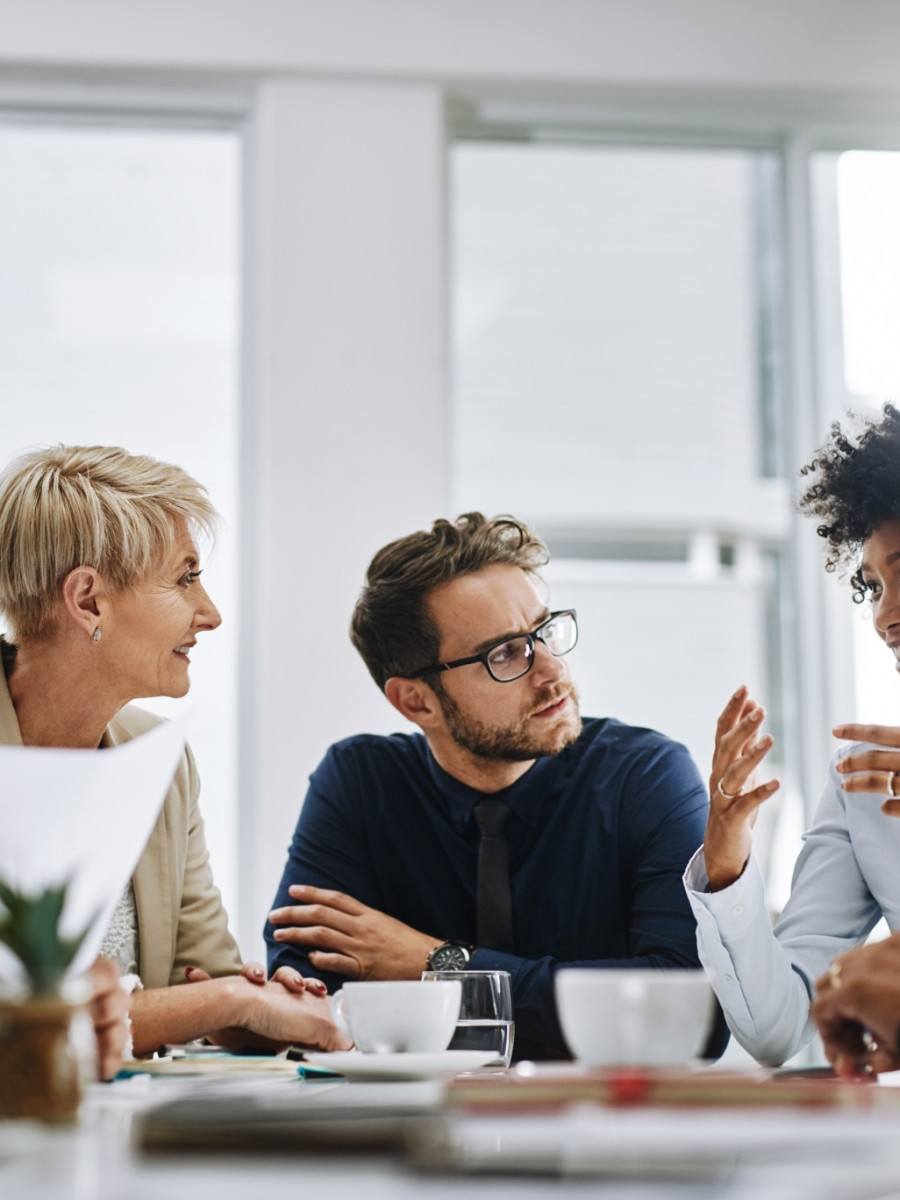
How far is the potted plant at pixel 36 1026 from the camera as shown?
2.69 ft

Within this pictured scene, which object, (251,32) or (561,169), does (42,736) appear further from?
(561,169)

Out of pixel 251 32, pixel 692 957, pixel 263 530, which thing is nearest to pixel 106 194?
pixel 251 32

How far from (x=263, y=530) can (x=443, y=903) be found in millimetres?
1216

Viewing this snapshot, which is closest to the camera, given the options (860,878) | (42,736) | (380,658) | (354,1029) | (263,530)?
(354,1029)

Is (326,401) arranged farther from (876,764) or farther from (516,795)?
(876,764)

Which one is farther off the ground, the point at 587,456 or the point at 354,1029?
the point at 587,456

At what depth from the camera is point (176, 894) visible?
2.11m

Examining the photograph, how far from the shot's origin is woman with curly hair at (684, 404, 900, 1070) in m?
1.60

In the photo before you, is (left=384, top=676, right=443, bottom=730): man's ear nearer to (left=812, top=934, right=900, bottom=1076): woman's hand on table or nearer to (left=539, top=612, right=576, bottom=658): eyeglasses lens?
(left=539, top=612, right=576, bottom=658): eyeglasses lens

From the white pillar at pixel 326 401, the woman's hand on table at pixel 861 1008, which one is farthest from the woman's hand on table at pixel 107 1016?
the white pillar at pixel 326 401

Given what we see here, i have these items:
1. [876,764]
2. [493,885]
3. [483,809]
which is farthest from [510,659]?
[876,764]

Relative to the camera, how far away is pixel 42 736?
212 centimetres

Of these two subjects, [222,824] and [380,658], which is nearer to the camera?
[380,658]

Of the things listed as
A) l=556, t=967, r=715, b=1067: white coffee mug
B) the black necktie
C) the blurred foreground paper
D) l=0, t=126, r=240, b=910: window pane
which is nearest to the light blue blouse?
the black necktie
